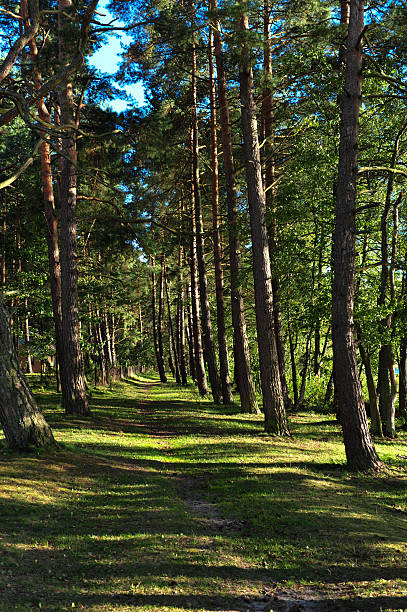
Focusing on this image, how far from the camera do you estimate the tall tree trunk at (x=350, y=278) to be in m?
10.2

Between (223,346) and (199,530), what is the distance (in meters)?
15.7

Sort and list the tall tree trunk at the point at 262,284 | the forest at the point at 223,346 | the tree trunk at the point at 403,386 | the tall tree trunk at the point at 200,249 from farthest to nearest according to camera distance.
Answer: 1. the tall tree trunk at the point at 200,249
2. the tree trunk at the point at 403,386
3. the tall tree trunk at the point at 262,284
4. the forest at the point at 223,346

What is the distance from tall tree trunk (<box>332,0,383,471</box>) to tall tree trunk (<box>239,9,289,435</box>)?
3.90 meters

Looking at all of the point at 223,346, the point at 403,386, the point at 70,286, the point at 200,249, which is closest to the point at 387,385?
the point at 403,386

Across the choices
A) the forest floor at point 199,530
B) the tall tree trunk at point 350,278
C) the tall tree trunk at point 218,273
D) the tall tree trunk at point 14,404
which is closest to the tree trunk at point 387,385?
the forest floor at point 199,530

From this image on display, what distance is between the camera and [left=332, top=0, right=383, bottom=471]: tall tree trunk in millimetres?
10195

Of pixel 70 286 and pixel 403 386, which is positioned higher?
pixel 70 286

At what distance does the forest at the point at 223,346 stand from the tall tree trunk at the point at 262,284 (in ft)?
0.19

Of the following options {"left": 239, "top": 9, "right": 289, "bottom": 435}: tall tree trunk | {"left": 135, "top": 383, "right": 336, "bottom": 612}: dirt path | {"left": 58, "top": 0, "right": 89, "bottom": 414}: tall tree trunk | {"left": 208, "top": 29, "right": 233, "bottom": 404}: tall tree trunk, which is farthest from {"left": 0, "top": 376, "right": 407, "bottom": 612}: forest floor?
{"left": 208, "top": 29, "right": 233, "bottom": 404}: tall tree trunk

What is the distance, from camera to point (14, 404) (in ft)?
28.9

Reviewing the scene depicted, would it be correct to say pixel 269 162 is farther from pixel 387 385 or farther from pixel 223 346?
pixel 387 385

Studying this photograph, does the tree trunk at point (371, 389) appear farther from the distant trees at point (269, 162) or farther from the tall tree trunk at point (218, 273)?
the tall tree trunk at point (218, 273)

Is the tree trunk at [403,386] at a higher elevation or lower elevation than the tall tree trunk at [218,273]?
lower

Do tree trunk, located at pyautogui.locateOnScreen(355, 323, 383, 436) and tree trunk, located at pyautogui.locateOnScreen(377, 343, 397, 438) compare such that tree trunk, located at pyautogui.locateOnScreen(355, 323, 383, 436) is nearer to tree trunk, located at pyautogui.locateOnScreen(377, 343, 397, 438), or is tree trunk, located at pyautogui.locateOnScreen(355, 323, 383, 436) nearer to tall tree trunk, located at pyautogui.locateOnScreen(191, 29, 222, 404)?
tree trunk, located at pyautogui.locateOnScreen(377, 343, 397, 438)
